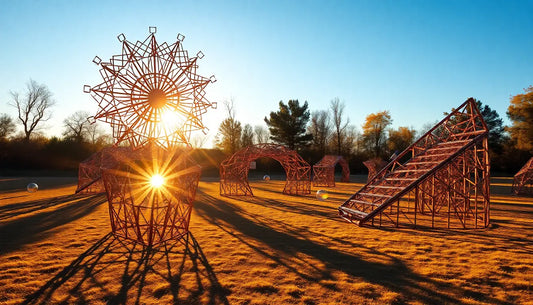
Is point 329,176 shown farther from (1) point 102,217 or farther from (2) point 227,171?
(1) point 102,217

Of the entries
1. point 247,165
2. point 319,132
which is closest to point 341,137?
point 319,132

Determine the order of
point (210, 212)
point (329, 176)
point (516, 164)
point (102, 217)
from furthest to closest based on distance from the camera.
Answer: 1. point (516, 164)
2. point (329, 176)
3. point (210, 212)
4. point (102, 217)

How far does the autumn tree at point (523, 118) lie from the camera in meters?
29.9

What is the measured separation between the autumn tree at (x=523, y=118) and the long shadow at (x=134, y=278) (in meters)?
38.7

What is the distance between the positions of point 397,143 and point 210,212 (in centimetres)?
4816

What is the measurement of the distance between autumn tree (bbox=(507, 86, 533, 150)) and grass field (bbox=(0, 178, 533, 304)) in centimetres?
2873

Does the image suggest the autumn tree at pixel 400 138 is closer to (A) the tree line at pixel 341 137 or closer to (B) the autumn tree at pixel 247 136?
(A) the tree line at pixel 341 137

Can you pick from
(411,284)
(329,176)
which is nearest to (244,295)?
(411,284)

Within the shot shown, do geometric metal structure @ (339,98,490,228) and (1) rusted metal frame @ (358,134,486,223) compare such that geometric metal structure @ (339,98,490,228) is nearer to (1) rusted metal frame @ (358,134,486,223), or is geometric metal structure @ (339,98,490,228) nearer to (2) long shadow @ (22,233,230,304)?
(1) rusted metal frame @ (358,134,486,223)

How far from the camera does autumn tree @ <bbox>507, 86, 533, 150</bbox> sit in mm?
29875

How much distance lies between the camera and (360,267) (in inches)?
227

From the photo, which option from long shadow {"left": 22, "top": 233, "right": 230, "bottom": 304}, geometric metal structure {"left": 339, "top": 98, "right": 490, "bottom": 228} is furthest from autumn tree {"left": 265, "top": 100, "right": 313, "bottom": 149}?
long shadow {"left": 22, "top": 233, "right": 230, "bottom": 304}

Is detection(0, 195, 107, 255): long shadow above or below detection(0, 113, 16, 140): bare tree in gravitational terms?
below

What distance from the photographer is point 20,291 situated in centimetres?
455
